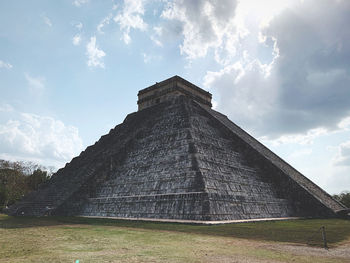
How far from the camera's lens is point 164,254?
6121 mm

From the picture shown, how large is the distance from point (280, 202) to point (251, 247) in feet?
36.4

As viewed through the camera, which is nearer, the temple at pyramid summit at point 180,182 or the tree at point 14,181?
the temple at pyramid summit at point 180,182

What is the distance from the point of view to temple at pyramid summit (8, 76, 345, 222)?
1369cm

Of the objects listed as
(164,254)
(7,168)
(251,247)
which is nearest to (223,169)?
(251,247)

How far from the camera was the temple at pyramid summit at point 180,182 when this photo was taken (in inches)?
539

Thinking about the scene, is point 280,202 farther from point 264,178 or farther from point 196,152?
point 196,152

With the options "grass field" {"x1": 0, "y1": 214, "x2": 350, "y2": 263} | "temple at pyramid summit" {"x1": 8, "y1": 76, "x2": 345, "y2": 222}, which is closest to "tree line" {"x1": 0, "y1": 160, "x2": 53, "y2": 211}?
"temple at pyramid summit" {"x1": 8, "y1": 76, "x2": 345, "y2": 222}

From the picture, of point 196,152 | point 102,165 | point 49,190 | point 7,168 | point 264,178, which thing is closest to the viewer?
point 196,152

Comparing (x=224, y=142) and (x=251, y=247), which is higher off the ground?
(x=224, y=142)

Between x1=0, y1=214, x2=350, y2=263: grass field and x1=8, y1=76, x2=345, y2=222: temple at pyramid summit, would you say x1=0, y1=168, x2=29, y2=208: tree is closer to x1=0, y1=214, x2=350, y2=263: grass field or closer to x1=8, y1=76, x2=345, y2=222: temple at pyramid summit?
x1=8, y1=76, x2=345, y2=222: temple at pyramid summit

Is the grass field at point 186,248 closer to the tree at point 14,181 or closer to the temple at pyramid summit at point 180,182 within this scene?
the temple at pyramid summit at point 180,182

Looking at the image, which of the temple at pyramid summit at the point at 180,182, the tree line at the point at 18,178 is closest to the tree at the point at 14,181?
the tree line at the point at 18,178

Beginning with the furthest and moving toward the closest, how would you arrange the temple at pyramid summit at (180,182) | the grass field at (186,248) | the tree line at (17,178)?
the tree line at (17,178)
the temple at pyramid summit at (180,182)
the grass field at (186,248)

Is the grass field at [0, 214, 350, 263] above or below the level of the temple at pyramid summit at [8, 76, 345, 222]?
below
